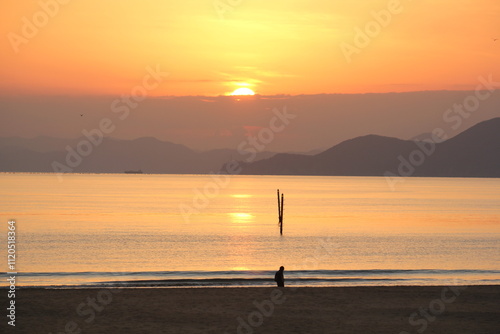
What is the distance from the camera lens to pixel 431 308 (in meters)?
25.3

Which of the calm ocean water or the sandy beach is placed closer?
the sandy beach

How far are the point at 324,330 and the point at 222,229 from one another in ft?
245

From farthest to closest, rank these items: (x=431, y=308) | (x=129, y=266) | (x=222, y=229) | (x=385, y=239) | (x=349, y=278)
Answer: (x=222, y=229) < (x=385, y=239) < (x=129, y=266) < (x=349, y=278) < (x=431, y=308)

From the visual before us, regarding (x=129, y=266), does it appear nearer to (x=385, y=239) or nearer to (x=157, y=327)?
(x=157, y=327)

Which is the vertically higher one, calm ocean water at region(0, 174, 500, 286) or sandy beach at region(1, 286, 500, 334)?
calm ocean water at region(0, 174, 500, 286)

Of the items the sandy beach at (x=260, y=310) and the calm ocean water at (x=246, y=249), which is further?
the calm ocean water at (x=246, y=249)

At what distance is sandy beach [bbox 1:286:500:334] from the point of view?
21.4 meters

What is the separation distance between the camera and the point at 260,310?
80.4 ft

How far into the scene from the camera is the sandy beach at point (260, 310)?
2139cm

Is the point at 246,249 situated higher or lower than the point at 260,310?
higher

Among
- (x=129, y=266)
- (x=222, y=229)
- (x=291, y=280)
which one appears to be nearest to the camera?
(x=291, y=280)

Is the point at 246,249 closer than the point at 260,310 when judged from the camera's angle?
No

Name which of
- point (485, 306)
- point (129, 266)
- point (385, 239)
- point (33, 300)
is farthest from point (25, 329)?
point (385, 239)

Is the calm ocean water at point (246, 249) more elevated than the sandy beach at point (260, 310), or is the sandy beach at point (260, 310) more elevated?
the calm ocean water at point (246, 249)
